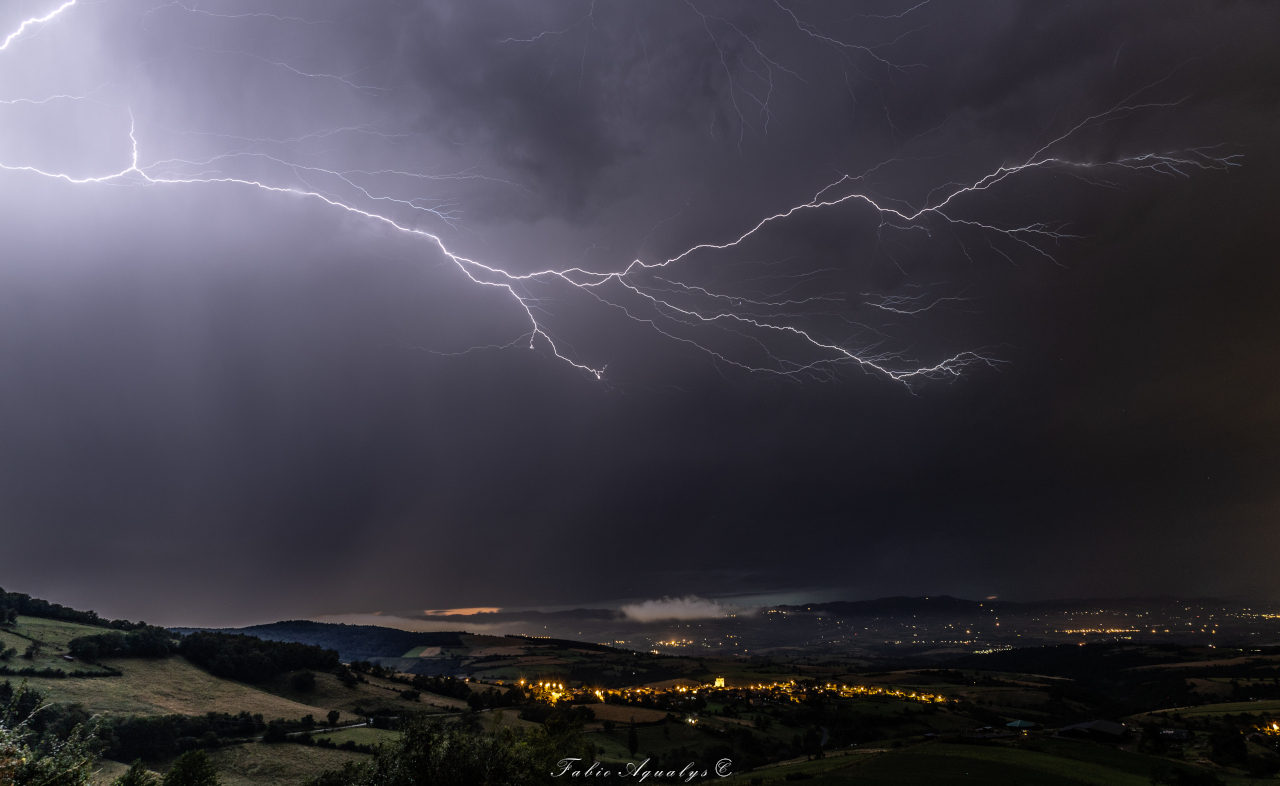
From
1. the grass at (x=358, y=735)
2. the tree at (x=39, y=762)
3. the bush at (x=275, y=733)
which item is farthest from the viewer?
the grass at (x=358, y=735)

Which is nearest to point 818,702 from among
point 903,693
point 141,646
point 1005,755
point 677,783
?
point 903,693

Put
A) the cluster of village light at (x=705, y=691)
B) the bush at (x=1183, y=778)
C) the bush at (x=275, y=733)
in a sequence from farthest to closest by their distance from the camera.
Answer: the cluster of village light at (x=705, y=691), the bush at (x=275, y=733), the bush at (x=1183, y=778)

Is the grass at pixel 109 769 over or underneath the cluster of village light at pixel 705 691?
over

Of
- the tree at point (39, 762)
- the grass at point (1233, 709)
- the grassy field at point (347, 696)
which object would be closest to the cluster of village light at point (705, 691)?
the grassy field at point (347, 696)

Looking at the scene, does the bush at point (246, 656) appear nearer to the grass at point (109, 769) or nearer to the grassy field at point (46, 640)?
the grassy field at point (46, 640)

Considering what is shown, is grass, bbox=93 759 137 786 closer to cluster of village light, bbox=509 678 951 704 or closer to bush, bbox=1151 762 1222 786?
cluster of village light, bbox=509 678 951 704

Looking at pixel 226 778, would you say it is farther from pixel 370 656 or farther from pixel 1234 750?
pixel 370 656

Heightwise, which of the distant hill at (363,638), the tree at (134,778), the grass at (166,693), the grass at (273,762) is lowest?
the distant hill at (363,638)
